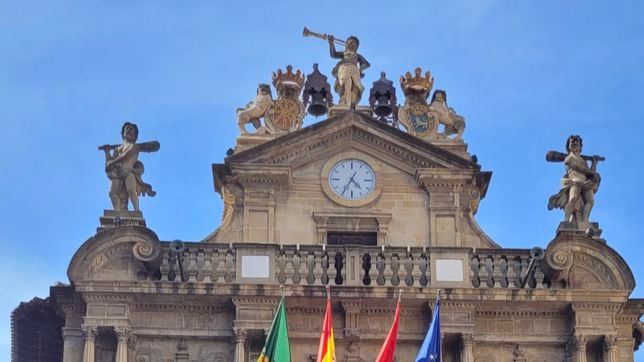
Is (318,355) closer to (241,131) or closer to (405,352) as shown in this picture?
(405,352)

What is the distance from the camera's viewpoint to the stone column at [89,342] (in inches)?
1399

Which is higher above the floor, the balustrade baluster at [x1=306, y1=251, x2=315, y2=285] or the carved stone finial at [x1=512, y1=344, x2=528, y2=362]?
the balustrade baluster at [x1=306, y1=251, x2=315, y2=285]

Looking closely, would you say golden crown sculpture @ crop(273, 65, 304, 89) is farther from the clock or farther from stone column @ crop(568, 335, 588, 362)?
stone column @ crop(568, 335, 588, 362)

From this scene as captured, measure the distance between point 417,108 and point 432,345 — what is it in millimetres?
6548

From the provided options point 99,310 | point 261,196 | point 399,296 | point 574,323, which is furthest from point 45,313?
point 574,323

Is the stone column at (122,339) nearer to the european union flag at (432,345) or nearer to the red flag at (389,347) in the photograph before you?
the red flag at (389,347)

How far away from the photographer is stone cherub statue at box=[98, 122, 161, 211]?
37.5m

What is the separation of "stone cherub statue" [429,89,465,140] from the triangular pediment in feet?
2.37

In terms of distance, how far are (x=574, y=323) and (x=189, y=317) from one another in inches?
287

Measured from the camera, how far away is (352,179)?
127 ft

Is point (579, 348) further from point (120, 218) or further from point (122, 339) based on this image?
point (120, 218)

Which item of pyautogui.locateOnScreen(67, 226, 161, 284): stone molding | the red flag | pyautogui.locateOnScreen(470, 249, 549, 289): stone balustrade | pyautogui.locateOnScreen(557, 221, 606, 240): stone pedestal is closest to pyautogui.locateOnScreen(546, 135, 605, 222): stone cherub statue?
pyautogui.locateOnScreen(557, 221, 606, 240): stone pedestal

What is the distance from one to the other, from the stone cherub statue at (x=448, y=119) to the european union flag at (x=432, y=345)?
5.44 meters

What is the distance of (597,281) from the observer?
3669cm
